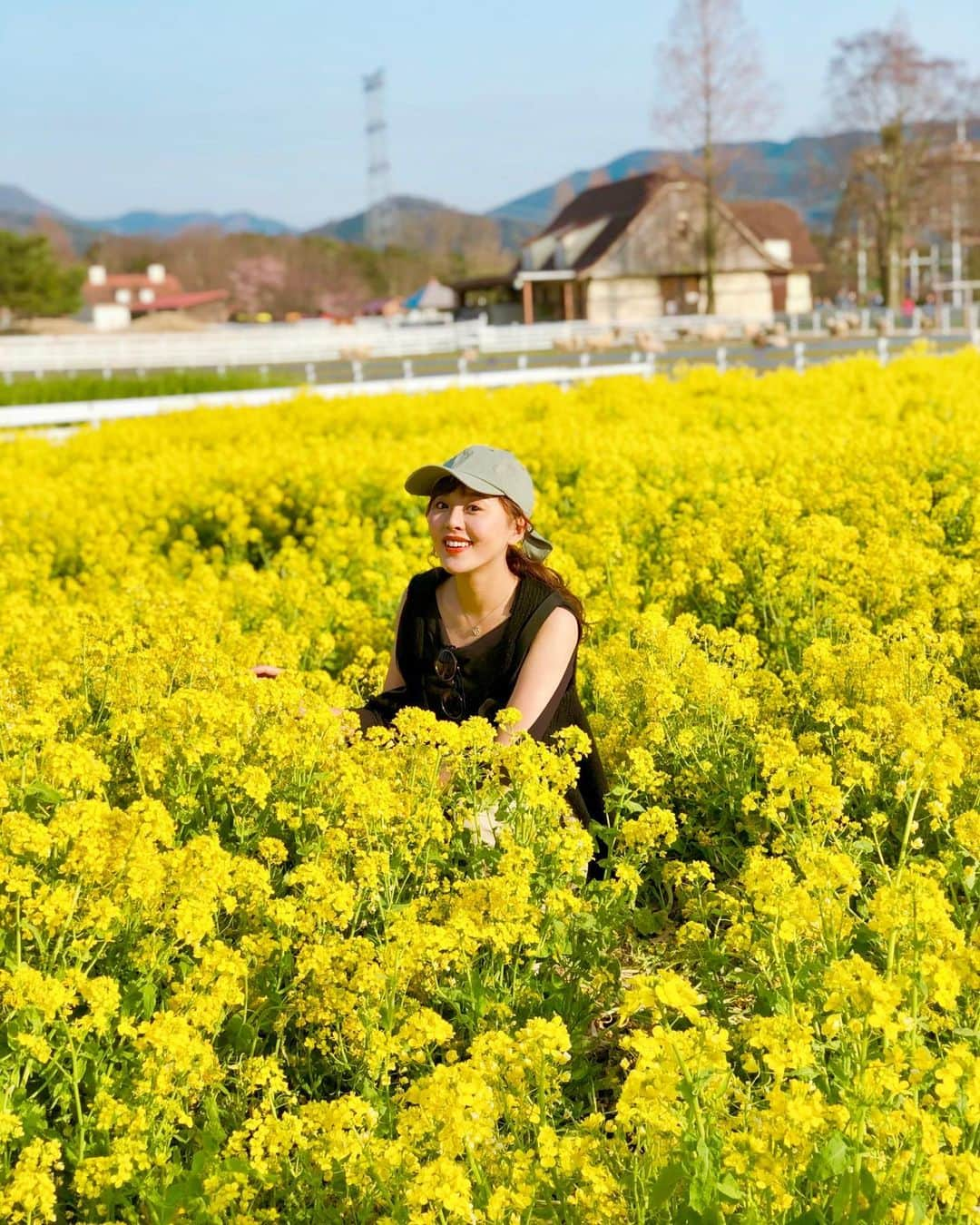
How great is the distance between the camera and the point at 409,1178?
2.58 m

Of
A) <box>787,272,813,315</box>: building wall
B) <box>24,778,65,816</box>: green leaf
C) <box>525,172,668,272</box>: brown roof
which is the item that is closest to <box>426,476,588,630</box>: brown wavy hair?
<box>24,778,65,816</box>: green leaf

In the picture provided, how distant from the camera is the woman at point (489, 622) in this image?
4426mm

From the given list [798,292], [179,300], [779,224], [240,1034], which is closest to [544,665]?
[240,1034]

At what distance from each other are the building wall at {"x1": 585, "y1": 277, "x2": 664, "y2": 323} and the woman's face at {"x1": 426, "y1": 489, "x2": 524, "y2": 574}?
61.8 m

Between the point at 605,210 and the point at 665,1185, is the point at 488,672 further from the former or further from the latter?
the point at 605,210

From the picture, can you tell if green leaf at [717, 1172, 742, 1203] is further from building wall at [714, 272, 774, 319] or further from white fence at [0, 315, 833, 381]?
building wall at [714, 272, 774, 319]

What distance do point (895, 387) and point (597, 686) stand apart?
754 cm

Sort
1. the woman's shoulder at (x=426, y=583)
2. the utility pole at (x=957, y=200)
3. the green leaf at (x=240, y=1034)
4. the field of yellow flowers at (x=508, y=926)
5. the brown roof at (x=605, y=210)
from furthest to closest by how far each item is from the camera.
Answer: the brown roof at (x=605, y=210) < the utility pole at (x=957, y=200) < the woman's shoulder at (x=426, y=583) < the green leaf at (x=240, y=1034) < the field of yellow flowers at (x=508, y=926)

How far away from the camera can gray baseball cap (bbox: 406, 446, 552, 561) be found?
440cm

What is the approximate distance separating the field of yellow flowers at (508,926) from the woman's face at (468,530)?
23.0 inches

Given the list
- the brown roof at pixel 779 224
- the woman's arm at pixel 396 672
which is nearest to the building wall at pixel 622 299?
the brown roof at pixel 779 224

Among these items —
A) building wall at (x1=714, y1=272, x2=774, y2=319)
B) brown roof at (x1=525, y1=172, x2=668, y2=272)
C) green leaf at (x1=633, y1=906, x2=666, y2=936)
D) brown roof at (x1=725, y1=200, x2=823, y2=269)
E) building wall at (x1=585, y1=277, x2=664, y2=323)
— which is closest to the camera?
green leaf at (x1=633, y1=906, x2=666, y2=936)

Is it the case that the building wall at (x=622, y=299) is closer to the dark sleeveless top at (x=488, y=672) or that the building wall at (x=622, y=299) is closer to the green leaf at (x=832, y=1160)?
the dark sleeveless top at (x=488, y=672)

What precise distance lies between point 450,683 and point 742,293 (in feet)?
212
